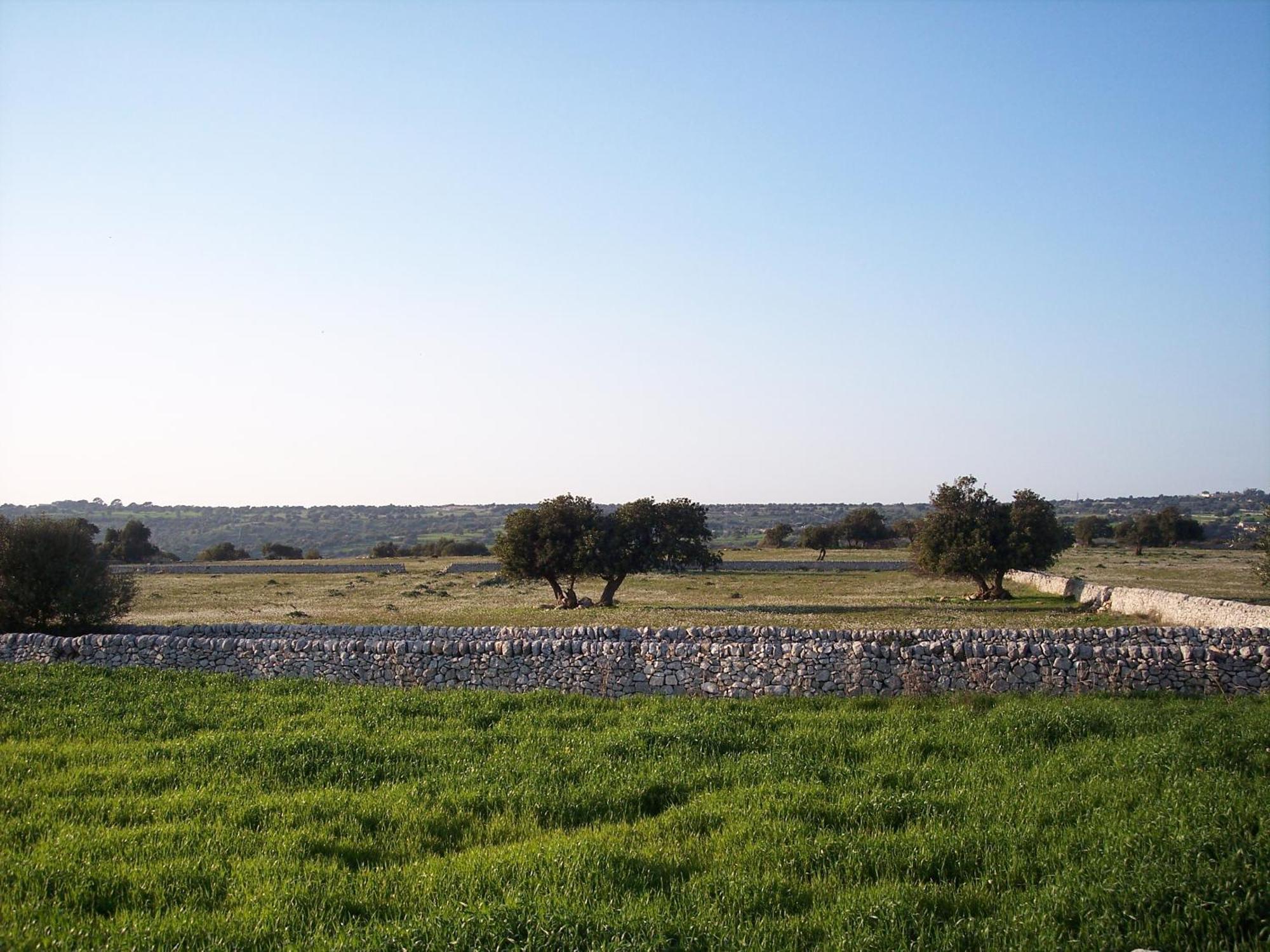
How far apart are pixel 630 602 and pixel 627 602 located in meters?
0.15

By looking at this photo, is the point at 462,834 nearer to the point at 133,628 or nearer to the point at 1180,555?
the point at 133,628

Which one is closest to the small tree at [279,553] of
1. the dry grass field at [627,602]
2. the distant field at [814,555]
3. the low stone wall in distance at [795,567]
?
the dry grass field at [627,602]

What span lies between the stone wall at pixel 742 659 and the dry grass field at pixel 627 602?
34.5 feet

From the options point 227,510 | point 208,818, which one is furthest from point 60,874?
point 227,510

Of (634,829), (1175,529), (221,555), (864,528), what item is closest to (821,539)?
(864,528)

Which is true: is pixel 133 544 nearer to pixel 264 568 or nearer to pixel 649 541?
pixel 264 568

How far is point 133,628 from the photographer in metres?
25.3

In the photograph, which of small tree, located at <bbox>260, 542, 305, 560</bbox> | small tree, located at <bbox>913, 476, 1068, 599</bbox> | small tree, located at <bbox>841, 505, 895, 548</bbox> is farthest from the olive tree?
small tree, located at <bbox>260, 542, 305, 560</bbox>

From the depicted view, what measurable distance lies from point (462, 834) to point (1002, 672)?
36.7ft

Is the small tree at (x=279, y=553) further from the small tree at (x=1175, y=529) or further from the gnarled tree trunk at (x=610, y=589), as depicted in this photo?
the small tree at (x=1175, y=529)

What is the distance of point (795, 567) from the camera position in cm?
6431

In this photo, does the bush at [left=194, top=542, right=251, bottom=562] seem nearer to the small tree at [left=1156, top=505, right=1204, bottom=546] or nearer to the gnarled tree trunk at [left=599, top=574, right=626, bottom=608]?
the gnarled tree trunk at [left=599, top=574, right=626, bottom=608]

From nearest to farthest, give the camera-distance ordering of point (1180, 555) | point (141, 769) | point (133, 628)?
point (141, 769), point (133, 628), point (1180, 555)

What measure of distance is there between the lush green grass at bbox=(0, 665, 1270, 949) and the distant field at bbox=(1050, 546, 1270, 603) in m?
31.6
